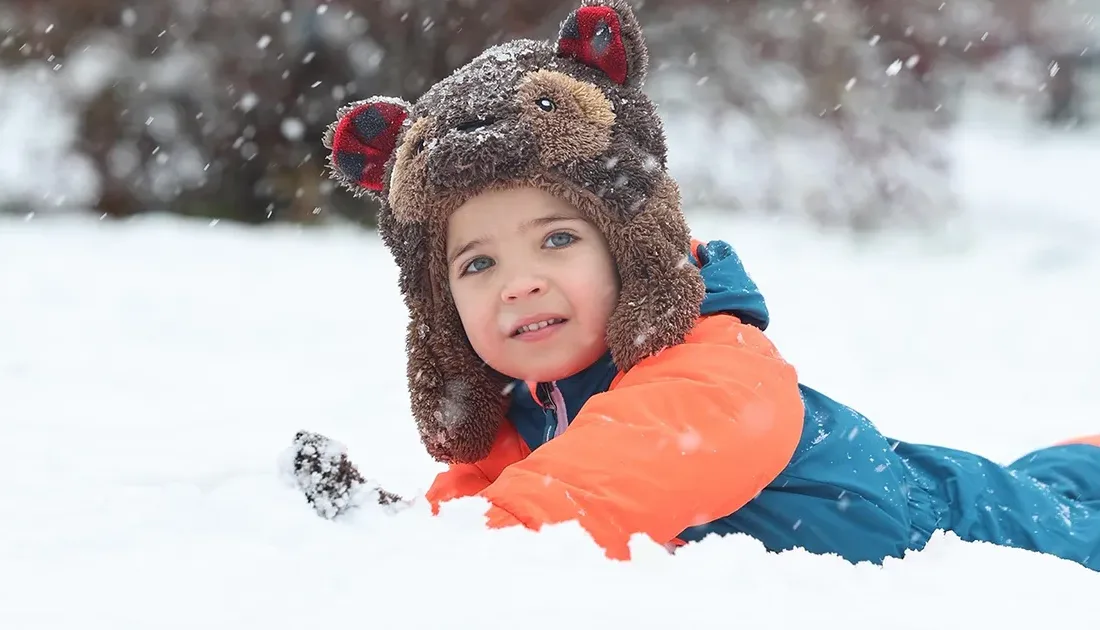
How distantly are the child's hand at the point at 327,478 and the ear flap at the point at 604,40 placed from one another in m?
0.83

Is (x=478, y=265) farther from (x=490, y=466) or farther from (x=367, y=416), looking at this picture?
(x=367, y=416)

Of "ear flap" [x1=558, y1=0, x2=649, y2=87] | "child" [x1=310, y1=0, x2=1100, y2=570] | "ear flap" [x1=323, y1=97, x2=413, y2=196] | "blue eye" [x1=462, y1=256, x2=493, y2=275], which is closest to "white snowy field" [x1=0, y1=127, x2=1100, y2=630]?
"child" [x1=310, y1=0, x2=1100, y2=570]

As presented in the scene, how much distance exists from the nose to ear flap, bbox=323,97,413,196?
1.18ft

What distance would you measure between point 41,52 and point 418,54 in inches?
92.6

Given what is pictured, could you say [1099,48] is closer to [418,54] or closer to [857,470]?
[418,54]

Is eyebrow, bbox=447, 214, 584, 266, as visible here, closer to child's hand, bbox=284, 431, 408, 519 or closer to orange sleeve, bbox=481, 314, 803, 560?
orange sleeve, bbox=481, 314, 803, 560

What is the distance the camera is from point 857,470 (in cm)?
192

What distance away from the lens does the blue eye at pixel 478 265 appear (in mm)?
1923

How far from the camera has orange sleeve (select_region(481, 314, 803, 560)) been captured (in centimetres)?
155

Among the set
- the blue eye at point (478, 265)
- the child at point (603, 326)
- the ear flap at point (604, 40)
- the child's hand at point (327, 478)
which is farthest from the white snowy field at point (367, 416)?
the ear flap at point (604, 40)

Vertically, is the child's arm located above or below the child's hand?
above

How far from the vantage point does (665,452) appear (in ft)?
5.26

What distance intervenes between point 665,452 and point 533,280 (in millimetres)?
409

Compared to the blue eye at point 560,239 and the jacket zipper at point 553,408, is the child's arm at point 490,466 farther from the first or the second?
the blue eye at point 560,239
